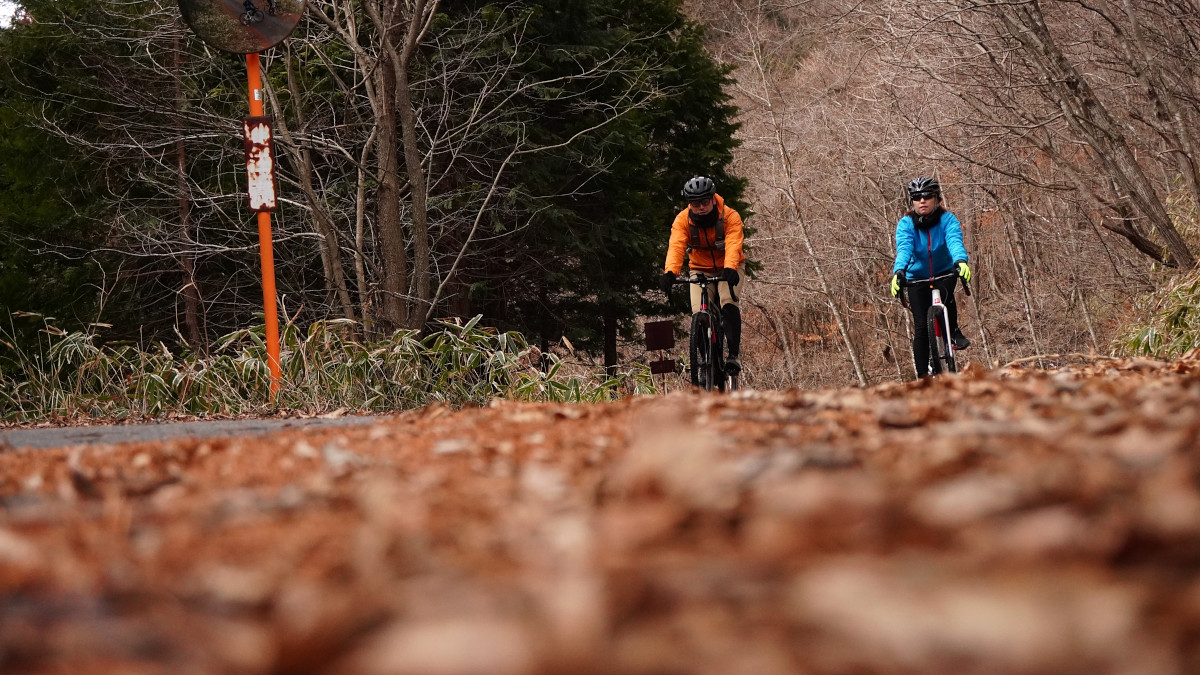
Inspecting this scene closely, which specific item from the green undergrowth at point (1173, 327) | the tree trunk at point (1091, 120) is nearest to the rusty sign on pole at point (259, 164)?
the green undergrowth at point (1173, 327)

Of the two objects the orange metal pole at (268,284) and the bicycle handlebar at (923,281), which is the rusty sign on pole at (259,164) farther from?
the bicycle handlebar at (923,281)

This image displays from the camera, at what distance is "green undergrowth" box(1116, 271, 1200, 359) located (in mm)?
10422

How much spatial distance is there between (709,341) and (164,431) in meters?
4.72

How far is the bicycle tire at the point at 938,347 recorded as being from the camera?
9289mm

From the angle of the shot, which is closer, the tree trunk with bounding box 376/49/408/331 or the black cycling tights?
the black cycling tights

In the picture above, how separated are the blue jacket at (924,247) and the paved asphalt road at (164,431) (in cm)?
485

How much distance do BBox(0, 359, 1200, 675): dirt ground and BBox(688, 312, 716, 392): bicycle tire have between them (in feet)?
22.8

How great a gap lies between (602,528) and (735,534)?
0.58ft

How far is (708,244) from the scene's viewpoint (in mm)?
10008

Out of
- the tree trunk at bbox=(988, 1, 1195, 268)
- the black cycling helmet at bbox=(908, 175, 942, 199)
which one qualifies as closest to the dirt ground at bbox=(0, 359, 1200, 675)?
the black cycling helmet at bbox=(908, 175, 942, 199)

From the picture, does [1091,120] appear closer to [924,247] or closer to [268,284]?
[924,247]

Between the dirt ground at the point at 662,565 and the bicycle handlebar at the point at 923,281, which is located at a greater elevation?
the bicycle handlebar at the point at 923,281

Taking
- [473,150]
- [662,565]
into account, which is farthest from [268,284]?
[473,150]

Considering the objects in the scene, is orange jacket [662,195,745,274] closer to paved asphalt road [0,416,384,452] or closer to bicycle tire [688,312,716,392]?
bicycle tire [688,312,716,392]
